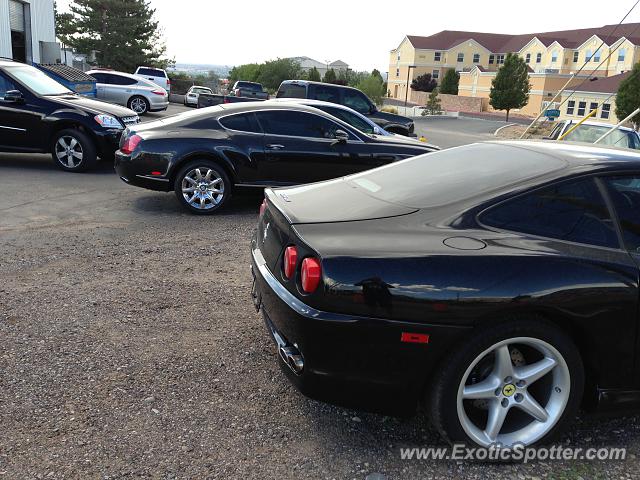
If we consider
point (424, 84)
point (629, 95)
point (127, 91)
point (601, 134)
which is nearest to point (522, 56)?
point (424, 84)

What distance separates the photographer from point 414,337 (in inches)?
103

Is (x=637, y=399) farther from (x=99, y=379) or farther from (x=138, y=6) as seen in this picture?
(x=138, y=6)

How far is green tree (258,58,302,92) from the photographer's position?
273ft

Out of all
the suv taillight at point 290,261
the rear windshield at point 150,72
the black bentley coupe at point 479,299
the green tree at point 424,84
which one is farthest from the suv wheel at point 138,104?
the green tree at point 424,84

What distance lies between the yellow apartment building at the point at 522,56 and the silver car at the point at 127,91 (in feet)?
171

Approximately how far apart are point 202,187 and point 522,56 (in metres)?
85.5

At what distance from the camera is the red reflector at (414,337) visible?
262 cm

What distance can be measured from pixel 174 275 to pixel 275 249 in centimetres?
223

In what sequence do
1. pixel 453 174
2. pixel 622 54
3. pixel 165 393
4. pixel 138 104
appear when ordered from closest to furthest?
pixel 165 393 < pixel 453 174 < pixel 138 104 < pixel 622 54

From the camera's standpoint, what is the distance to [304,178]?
7816 millimetres

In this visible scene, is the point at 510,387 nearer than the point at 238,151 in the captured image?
Yes

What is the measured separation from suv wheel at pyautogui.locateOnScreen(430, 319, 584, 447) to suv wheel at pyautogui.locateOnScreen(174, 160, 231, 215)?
5187 mm

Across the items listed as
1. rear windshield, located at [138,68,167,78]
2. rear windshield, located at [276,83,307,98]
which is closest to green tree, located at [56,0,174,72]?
rear windshield, located at [138,68,167,78]

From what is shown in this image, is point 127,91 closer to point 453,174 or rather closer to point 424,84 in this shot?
point 453,174
